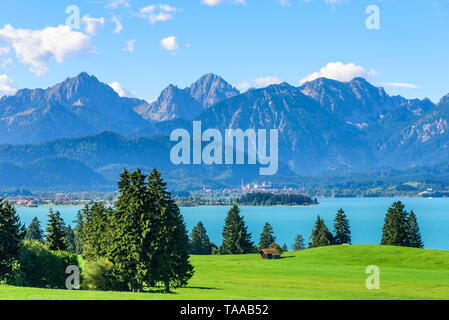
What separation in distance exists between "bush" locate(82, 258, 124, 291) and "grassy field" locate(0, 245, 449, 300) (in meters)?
6.96

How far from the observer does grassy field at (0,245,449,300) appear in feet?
145

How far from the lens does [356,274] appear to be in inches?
2923

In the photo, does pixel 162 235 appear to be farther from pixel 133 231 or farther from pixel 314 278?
pixel 314 278

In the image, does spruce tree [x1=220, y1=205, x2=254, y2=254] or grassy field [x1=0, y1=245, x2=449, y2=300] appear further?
spruce tree [x1=220, y1=205, x2=254, y2=254]

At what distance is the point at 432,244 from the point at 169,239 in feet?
481

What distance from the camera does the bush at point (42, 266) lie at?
60906mm

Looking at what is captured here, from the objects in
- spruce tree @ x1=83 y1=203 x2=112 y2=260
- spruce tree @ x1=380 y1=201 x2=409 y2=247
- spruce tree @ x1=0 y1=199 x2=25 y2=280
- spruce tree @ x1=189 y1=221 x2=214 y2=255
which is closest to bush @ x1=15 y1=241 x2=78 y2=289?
spruce tree @ x1=0 y1=199 x2=25 y2=280

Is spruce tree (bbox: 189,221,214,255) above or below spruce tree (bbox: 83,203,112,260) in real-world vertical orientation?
below

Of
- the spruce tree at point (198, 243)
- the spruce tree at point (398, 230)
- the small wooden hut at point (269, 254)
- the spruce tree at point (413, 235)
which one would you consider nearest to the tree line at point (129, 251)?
the small wooden hut at point (269, 254)

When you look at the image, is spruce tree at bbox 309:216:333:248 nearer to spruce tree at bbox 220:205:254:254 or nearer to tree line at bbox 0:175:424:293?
spruce tree at bbox 220:205:254:254

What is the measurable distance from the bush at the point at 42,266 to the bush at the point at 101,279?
24.4 ft
